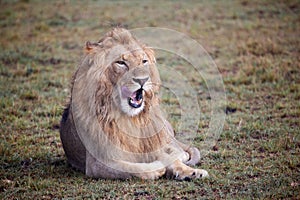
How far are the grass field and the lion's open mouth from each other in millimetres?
687

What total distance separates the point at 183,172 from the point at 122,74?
1.05 m

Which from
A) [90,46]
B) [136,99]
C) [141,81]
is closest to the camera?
[141,81]

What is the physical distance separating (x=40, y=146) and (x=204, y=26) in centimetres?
692

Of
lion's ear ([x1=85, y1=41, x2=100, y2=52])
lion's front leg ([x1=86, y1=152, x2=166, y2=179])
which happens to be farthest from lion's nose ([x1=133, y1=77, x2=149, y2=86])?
lion's front leg ([x1=86, y1=152, x2=166, y2=179])

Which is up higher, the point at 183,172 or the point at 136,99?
the point at 136,99

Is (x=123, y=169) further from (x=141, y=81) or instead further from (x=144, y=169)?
(x=141, y=81)

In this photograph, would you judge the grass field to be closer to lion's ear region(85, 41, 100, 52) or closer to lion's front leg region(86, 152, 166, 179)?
lion's front leg region(86, 152, 166, 179)

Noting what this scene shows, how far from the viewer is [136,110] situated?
16.8 feet

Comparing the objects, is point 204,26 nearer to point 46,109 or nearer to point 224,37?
point 224,37

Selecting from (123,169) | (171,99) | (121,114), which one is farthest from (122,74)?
(171,99)

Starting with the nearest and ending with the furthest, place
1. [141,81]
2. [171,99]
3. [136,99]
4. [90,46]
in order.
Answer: [141,81] → [136,99] → [90,46] → [171,99]

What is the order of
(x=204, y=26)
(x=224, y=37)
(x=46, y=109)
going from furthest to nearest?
(x=204, y=26) → (x=224, y=37) → (x=46, y=109)

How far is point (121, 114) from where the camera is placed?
5.15 m

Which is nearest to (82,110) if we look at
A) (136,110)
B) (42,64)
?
(136,110)
